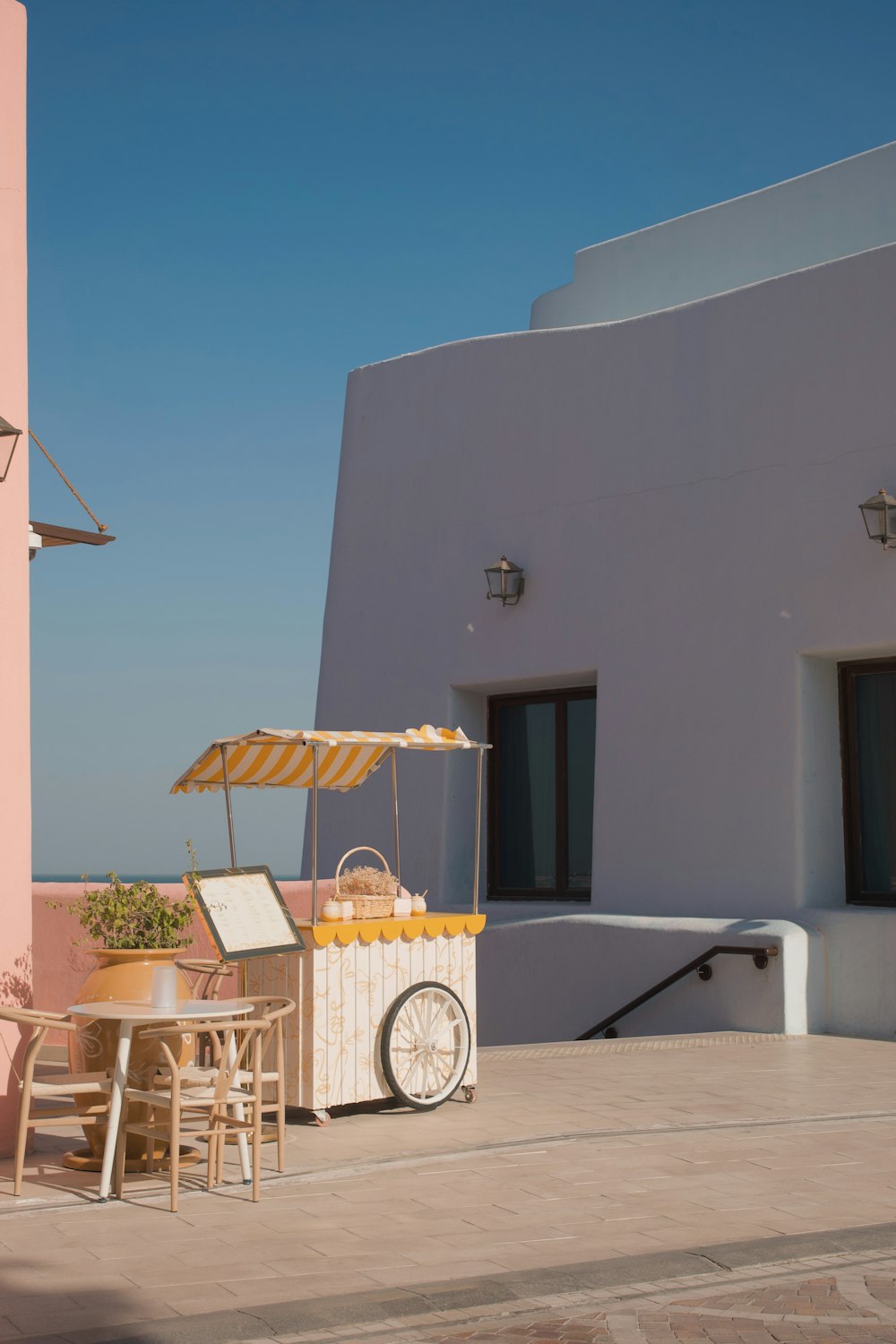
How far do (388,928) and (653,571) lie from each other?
5448mm

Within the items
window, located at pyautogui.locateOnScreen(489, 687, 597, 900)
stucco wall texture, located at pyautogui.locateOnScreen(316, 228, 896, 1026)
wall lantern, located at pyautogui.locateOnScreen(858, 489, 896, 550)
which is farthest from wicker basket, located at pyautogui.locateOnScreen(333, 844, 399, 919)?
window, located at pyautogui.locateOnScreen(489, 687, 597, 900)

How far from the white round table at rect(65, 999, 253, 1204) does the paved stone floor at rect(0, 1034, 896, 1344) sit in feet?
0.53

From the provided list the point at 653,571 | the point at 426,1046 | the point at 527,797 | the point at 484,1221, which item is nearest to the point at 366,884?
the point at 426,1046

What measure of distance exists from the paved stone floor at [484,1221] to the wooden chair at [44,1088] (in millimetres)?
230

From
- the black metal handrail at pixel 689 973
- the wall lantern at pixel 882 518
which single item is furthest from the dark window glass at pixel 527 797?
the wall lantern at pixel 882 518

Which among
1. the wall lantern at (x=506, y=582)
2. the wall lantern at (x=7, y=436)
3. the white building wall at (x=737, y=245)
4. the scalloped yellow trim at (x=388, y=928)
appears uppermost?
Result: the white building wall at (x=737, y=245)

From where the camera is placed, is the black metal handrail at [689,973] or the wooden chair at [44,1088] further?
the black metal handrail at [689,973]

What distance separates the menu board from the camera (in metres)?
6.46

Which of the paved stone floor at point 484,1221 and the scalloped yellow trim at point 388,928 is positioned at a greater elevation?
the scalloped yellow trim at point 388,928

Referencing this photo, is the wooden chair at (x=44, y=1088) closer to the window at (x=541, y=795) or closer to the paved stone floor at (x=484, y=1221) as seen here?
the paved stone floor at (x=484, y=1221)

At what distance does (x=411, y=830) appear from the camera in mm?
13625

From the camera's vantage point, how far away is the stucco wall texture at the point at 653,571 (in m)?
10.8

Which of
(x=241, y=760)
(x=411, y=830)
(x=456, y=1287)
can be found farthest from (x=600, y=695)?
(x=456, y=1287)

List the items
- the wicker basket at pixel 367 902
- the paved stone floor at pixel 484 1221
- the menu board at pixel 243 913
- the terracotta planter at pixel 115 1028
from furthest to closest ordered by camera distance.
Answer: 1. the wicker basket at pixel 367 902
2. the menu board at pixel 243 913
3. the terracotta planter at pixel 115 1028
4. the paved stone floor at pixel 484 1221
